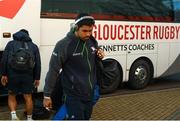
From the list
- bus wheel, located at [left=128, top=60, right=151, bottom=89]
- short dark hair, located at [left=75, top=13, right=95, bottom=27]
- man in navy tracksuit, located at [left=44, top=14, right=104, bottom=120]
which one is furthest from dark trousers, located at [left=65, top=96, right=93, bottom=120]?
bus wheel, located at [left=128, top=60, right=151, bottom=89]

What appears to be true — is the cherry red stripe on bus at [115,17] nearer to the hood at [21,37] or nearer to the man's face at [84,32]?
the hood at [21,37]

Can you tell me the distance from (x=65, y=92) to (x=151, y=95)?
607 cm

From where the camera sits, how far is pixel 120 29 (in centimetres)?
1123

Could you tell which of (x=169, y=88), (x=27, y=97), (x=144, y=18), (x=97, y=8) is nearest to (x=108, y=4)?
(x=97, y=8)

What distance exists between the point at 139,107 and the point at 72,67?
4.63 meters

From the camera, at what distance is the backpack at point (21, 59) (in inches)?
310

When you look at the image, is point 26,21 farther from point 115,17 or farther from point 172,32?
point 172,32

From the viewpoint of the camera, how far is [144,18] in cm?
1201

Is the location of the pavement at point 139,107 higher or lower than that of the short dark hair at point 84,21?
lower

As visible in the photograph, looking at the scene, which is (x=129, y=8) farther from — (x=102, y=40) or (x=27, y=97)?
(x=27, y=97)

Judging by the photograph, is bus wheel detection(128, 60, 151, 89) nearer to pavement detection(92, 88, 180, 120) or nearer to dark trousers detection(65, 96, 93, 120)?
pavement detection(92, 88, 180, 120)

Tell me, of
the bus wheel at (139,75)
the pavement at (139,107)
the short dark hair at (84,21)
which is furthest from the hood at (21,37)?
the bus wheel at (139,75)

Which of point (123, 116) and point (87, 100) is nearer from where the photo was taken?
point (87, 100)

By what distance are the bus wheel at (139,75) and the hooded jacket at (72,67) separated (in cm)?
647
